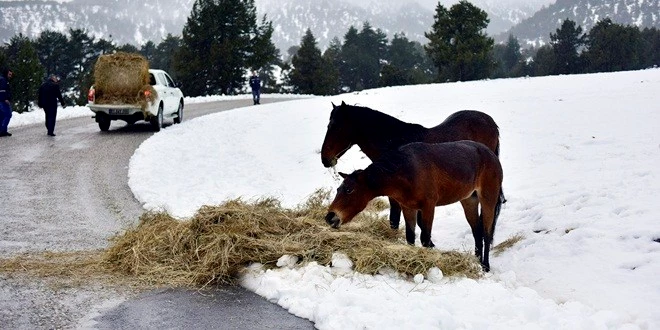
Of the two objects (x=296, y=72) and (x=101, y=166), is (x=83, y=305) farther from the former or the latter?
(x=296, y=72)

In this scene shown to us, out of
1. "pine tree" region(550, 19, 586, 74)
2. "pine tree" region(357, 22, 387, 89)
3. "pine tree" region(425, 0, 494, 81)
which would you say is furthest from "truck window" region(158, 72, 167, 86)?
"pine tree" region(357, 22, 387, 89)

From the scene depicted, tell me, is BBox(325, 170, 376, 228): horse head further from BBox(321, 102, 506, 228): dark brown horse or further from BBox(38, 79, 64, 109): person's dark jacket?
BBox(38, 79, 64, 109): person's dark jacket

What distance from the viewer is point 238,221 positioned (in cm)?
735

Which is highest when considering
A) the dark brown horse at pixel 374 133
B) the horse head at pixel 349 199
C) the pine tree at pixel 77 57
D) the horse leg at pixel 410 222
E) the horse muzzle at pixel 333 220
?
the pine tree at pixel 77 57

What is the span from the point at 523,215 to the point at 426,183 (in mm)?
2975

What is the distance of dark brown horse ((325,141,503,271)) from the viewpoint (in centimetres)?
647

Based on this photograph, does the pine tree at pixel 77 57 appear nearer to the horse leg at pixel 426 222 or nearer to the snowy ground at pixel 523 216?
A: the snowy ground at pixel 523 216

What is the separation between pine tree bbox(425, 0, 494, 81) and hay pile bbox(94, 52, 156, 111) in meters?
44.5

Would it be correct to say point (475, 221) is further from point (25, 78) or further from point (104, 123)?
point (25, 78)

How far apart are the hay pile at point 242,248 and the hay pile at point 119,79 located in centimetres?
1457

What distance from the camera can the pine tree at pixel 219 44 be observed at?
62281mm

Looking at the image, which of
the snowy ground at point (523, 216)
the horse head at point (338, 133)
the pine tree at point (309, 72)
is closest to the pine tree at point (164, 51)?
the pine tree at point (309, 72)

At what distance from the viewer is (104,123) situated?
2159 centimetres

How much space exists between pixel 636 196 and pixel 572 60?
69494mm
